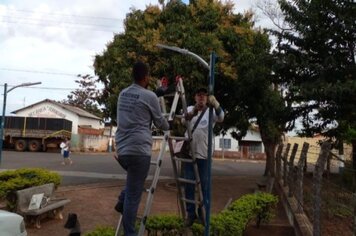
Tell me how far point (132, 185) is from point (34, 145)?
39.0 metres

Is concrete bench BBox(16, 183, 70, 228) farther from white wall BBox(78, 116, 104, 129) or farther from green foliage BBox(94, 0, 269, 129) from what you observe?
white wall BBox(78, 116, 104, 129)

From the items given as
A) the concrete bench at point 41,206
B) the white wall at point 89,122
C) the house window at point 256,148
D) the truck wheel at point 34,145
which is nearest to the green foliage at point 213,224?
the concrete bench at point 41,206

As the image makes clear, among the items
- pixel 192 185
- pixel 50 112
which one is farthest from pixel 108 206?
pixel 50 112

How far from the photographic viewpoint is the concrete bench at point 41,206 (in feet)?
31.3

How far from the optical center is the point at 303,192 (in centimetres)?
938

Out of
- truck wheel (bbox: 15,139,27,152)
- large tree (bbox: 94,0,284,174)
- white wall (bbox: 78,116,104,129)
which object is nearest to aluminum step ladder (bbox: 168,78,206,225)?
large tree (bbox: 94,0,284,174)

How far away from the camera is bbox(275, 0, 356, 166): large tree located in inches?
479

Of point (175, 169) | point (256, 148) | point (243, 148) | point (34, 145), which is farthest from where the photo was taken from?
point (256, 148)

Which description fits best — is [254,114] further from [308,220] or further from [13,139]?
[13,139]

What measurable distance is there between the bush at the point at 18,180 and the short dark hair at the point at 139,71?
609cm

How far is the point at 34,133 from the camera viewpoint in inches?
1651

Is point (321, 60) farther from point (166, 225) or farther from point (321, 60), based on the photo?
point (166, 225)

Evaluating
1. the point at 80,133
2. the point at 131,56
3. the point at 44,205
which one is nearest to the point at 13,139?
the point at 80,133

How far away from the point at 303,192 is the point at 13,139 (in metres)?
36.8
